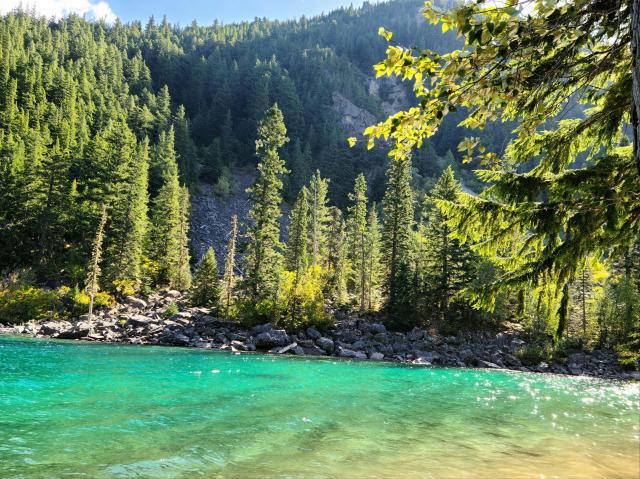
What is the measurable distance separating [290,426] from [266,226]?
104 feet

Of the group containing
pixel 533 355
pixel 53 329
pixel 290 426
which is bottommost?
pixel 53 329

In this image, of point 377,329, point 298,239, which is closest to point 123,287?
point 298,239

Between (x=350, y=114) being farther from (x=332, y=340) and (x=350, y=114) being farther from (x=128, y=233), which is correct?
(x=332, y=340)

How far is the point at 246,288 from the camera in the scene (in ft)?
128

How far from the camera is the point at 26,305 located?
3878 cm

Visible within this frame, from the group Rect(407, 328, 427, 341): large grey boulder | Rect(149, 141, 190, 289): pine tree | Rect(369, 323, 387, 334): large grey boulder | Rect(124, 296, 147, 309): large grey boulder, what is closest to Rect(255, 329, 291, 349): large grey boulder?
Rect(369, 323, 387, 334): large grey boulder

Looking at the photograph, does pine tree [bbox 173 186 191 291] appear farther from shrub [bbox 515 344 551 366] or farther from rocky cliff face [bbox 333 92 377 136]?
rocky cliff face [bbox 333 92 377 136]

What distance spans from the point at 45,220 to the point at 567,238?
2210 inches

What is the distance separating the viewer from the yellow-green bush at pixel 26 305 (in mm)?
37844

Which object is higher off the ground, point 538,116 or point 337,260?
point 337,260

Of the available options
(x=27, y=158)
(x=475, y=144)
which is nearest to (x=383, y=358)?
(x=475, y=144)

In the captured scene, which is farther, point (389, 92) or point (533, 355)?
point (389, 92)

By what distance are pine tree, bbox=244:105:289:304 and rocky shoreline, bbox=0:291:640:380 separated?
13.3 ft

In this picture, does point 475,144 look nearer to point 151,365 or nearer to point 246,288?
point 151,365
